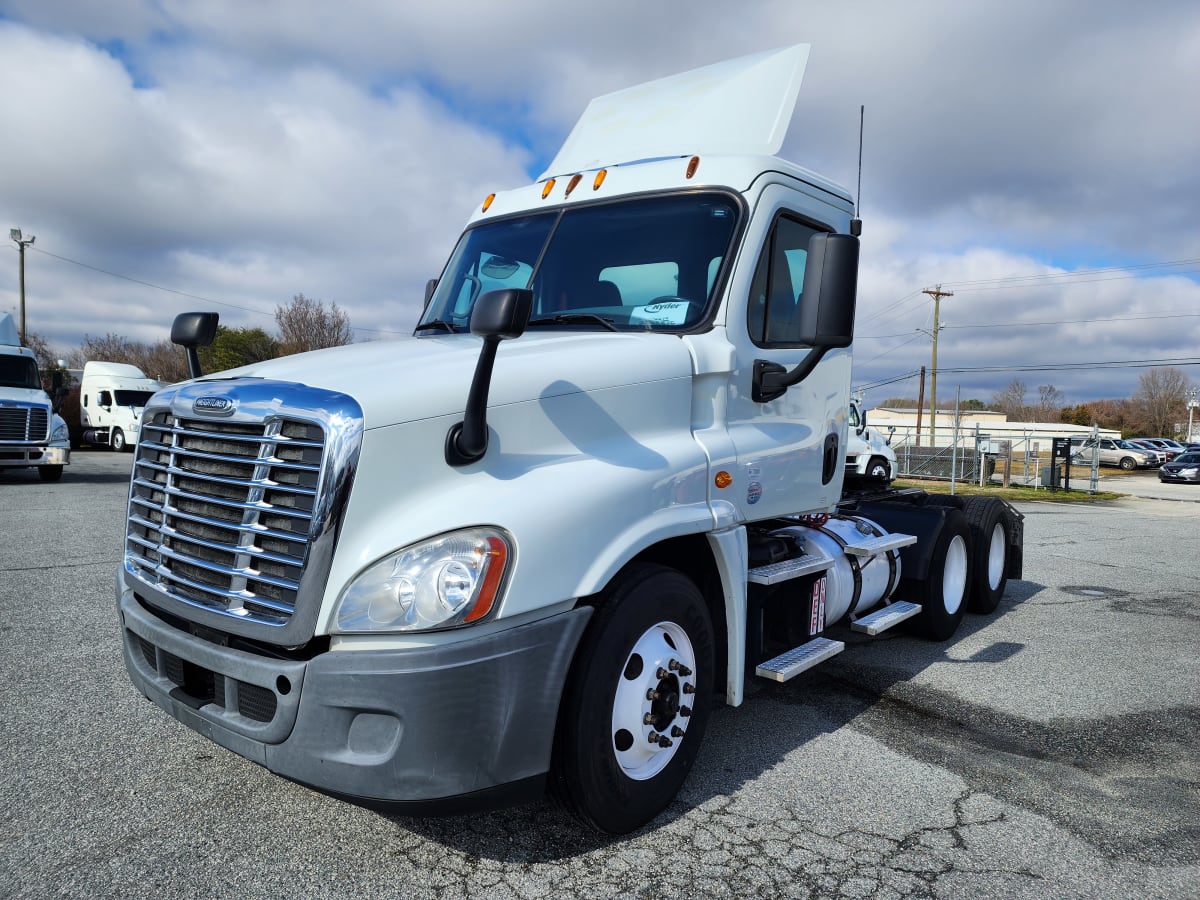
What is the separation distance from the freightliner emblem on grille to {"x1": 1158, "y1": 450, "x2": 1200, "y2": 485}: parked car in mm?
40285

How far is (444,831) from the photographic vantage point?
328 cm

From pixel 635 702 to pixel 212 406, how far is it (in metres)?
1.88

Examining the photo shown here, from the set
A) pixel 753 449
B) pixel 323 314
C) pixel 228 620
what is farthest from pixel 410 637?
pixel 323 314

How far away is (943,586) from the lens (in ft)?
20.5

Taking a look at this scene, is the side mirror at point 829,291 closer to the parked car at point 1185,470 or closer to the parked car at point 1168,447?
the parked car at point 1185,470

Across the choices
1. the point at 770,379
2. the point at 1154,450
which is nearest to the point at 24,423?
the point at 770,379

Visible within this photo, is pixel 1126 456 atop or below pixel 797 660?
below

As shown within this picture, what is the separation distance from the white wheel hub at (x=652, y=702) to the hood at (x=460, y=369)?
1022 mm

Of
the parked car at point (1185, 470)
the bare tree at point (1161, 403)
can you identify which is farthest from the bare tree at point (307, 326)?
the bare tree at point (1161, 403)

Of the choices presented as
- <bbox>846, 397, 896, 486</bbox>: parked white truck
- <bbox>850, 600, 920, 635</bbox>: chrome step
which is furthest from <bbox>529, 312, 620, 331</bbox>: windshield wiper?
<bbox>846, 397, 896, 486</bbox>: parked white truck

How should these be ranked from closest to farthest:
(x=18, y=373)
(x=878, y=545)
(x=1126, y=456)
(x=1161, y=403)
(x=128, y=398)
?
(x=878, y=545)
(x=18, y=373)
(x=128, y=398)
(x=1126, y=456)
(x=1161, y=403)

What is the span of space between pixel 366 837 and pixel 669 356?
7.31ft

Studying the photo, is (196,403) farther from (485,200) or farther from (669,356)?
(485,200)

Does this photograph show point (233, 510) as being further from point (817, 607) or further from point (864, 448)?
point (864, 448)
